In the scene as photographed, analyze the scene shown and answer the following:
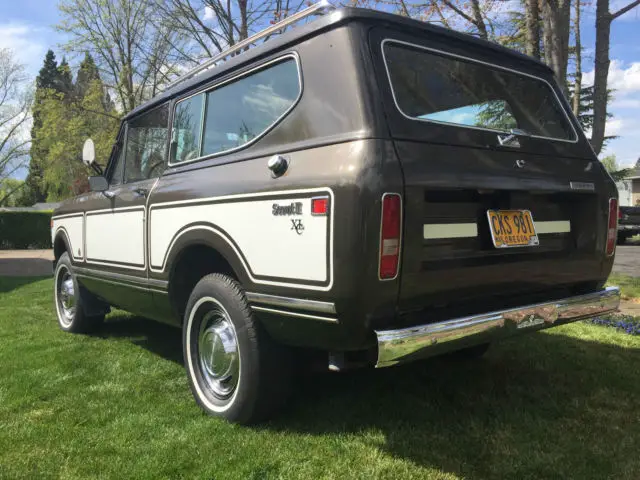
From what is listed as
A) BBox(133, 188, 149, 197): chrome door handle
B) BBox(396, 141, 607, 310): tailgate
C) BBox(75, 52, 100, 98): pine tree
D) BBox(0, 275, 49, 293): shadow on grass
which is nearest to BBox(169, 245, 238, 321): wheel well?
BBox(133, 188, 149, 197): chrome door handle

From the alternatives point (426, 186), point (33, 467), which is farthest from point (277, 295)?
point (33, 467)

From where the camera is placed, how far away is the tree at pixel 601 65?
6.00 meters

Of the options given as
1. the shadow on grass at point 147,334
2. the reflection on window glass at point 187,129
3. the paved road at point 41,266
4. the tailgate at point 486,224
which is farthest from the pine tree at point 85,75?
the tailgate at point 486,224

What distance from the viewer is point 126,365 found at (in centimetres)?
415

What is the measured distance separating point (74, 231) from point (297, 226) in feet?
11.3

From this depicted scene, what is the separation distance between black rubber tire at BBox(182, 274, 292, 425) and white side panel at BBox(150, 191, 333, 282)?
0.86 ft

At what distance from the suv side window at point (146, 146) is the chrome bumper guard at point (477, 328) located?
2.36 meters

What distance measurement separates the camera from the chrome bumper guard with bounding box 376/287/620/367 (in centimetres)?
214

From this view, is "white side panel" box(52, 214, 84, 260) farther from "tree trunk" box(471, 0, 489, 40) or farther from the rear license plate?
"tree trunk" box(471, 0, 489, 40)

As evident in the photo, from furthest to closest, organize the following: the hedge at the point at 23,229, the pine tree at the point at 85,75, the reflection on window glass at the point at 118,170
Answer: the hedge at the point at 23,229, the pine tree at the point at 85,75, the reflection on window glass at the point at 118,170

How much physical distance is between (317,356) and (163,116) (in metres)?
2.25

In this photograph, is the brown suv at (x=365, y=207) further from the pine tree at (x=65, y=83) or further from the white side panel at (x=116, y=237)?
the pine tree at (x=65, y=83)

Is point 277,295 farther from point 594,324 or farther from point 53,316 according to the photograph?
point 53,316

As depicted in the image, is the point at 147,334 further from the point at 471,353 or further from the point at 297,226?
the point at 297,226
